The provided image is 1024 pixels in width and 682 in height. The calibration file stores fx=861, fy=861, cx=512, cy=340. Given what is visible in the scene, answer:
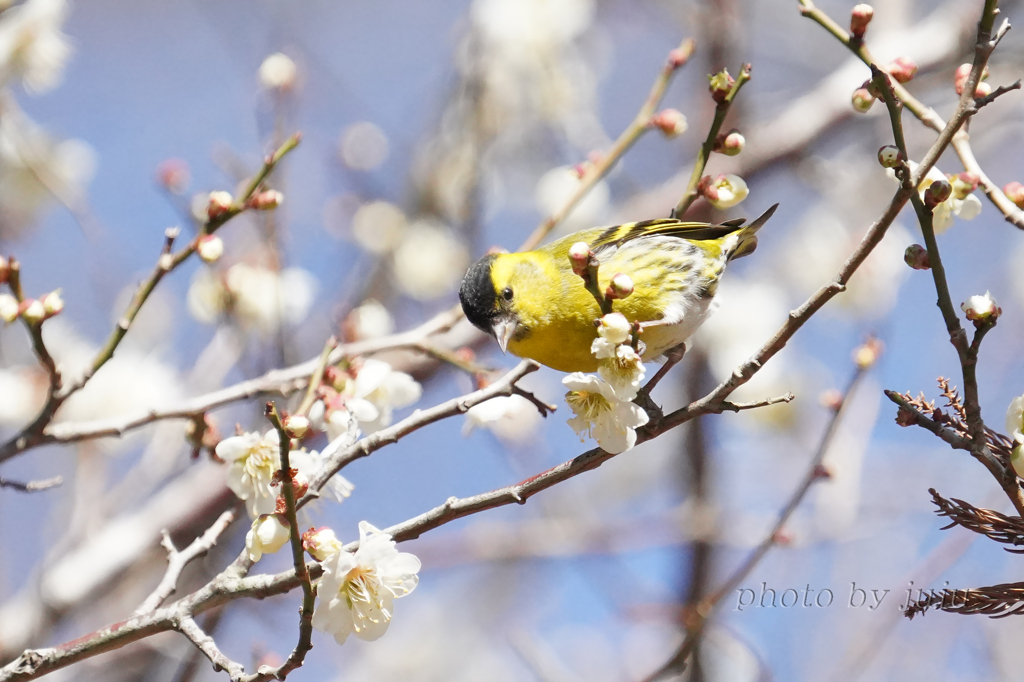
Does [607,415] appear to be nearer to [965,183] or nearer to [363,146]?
[965,183]

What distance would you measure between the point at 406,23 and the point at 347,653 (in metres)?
6.12

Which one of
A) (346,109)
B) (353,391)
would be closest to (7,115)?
(353,391)

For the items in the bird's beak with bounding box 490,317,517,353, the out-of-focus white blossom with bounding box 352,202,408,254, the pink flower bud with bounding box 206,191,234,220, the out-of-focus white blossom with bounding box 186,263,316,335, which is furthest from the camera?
the out-of-focus white blossom with bounding box 352,202,408,254

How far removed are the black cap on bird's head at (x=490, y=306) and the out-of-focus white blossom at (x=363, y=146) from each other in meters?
2.90

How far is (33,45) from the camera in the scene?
308 cm

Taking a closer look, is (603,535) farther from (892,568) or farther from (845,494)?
(892,568)

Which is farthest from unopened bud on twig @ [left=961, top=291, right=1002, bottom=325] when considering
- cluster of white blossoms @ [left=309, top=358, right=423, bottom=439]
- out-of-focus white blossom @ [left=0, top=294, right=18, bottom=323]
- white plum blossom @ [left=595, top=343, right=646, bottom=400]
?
out-of-focus white blossom @ [left=0, top=294, right=18, bottom=323]

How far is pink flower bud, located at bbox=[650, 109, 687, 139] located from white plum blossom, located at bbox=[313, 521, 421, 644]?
1495mm

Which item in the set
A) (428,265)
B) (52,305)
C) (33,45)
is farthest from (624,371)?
(428,265)

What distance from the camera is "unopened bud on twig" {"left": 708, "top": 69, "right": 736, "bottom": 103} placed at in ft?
6.66

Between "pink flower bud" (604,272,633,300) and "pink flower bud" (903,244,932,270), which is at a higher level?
"pink flower bud" (903,244,932,270)

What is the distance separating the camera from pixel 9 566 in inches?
284

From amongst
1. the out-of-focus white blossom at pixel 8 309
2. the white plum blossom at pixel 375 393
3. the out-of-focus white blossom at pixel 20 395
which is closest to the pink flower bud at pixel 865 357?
the white plum blossom at pixel 375 393

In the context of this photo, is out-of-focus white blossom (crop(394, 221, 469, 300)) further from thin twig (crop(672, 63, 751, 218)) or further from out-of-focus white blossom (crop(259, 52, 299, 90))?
thin twig (crop(672, 63, 751, 218))
